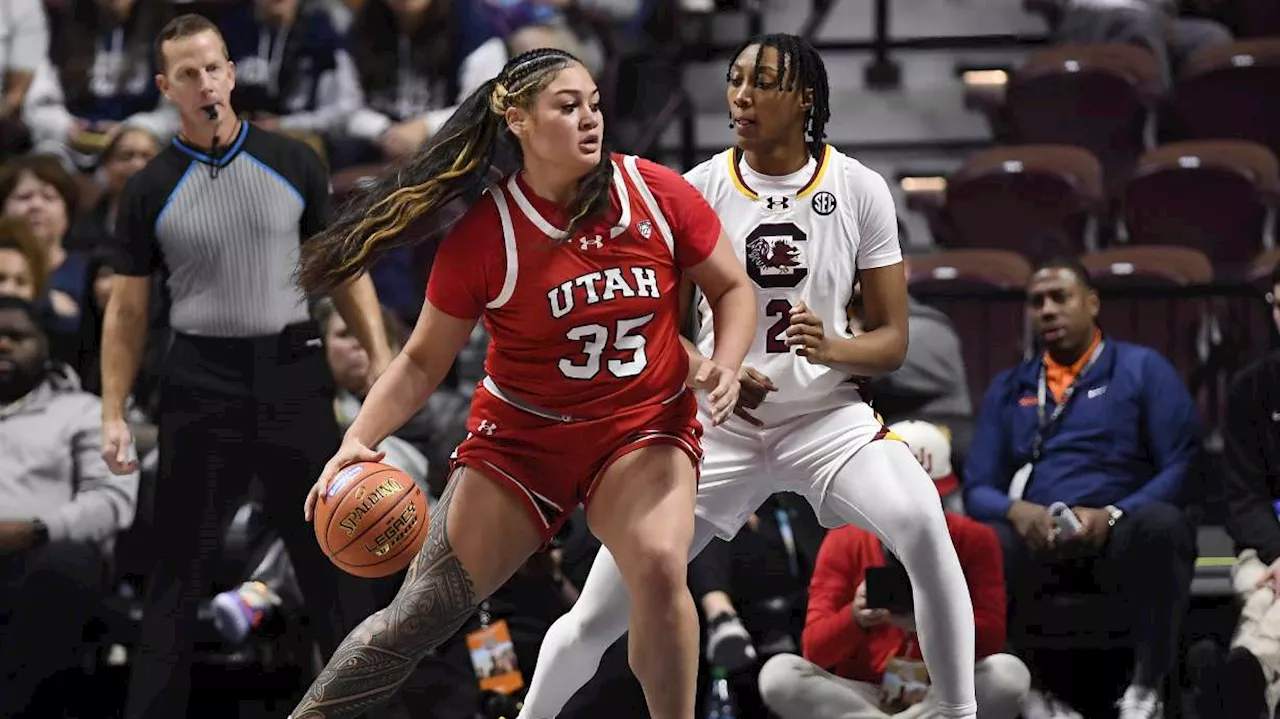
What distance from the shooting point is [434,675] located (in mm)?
6078

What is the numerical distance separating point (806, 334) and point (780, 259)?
0.39 meters

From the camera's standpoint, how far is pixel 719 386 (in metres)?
4.01

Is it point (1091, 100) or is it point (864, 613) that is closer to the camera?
point (864, 613)

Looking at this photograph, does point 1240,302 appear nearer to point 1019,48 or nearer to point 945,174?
point 945,174

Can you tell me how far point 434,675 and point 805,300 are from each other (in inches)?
83.7

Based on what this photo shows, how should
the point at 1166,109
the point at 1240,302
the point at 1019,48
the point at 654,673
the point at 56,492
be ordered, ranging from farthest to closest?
1. the point at 1019,48
2. the point at 1166,109
3. the point at 1240,302
4. the point at 56,492
5. the point at 654,673

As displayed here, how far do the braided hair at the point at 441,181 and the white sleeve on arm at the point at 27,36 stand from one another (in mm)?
5501

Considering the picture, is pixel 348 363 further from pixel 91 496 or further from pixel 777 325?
pixel 777 325

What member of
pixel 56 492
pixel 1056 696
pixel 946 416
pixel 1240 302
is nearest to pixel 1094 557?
pixel 1056 696

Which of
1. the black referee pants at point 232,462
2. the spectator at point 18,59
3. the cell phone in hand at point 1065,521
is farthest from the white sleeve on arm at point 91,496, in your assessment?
the cell phone in hand at point 1065,521

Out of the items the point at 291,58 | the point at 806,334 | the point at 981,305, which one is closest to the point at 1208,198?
the point at 981,305

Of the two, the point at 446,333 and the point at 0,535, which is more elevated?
the point at 446,333

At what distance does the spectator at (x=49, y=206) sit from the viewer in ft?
26.0

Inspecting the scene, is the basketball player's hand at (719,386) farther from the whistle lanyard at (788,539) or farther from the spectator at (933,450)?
the whistle lanyard at (788,539)
